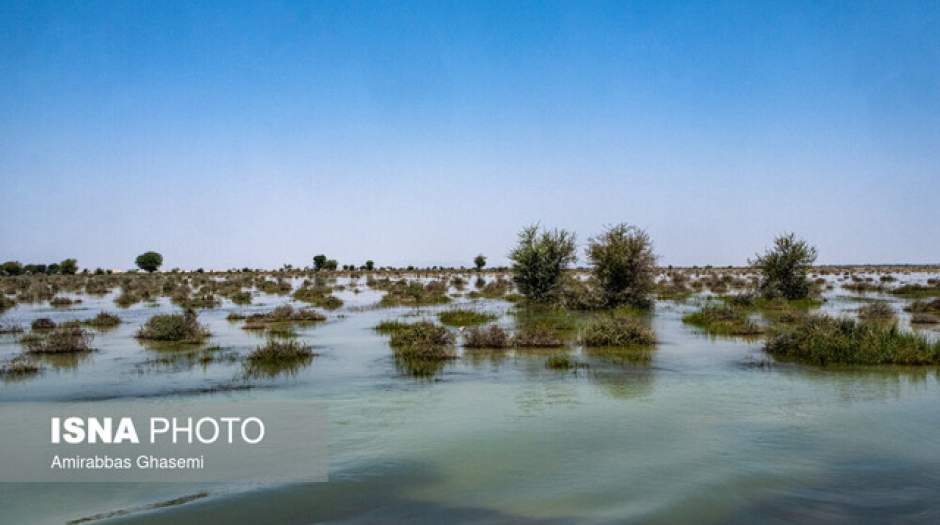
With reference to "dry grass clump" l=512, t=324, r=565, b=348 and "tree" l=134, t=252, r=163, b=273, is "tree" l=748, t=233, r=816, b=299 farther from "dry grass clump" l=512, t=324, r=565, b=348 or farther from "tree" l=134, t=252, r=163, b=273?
"tree" l=134, t=252, r=163, b=273

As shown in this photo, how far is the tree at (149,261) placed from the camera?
91.8 meters

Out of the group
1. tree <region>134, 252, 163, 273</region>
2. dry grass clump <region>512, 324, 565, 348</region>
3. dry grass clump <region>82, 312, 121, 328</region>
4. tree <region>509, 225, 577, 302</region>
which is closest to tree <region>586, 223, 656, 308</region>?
tree <region>509, 225, 577, 302</region>

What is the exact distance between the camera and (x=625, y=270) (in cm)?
2973

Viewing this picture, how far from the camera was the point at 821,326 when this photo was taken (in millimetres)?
16516

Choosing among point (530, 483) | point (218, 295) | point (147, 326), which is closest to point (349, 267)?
point (218, 295)

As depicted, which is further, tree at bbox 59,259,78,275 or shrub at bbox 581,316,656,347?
Result: tree at bbox 59,259,78,275

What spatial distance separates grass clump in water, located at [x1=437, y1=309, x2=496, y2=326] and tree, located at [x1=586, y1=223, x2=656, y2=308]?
700cm

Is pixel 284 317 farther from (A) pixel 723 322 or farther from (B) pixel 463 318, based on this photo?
(A) pixel 723 322

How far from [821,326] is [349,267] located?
94559 millimetres

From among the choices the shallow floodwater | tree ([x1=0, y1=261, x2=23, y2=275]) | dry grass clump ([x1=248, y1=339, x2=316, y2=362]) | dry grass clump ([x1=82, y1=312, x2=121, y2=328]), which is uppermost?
tree ([x1=0, y1=261, x2=23, y2=275])

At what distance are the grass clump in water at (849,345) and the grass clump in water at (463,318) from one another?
1032 cm

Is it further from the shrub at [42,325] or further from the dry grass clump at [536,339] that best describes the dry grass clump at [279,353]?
the shrub at [42,325]

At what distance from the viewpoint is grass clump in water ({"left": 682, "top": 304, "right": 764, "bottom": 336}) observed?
2086cm

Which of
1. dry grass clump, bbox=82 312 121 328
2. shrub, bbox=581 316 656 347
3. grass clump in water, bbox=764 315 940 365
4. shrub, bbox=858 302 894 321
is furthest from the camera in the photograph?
dry grass clump, bbox=82 312 121 328
